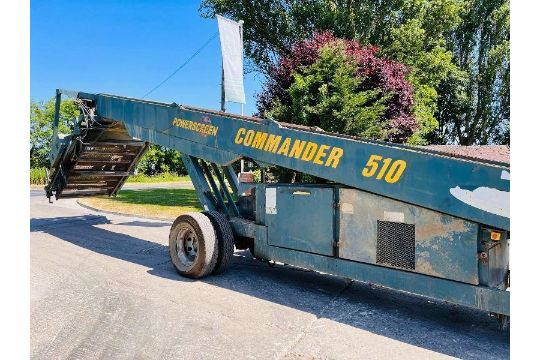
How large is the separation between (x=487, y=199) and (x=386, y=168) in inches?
39.6

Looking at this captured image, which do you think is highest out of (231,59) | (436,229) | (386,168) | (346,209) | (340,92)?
(231,59)

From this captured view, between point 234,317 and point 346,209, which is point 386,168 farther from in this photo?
point 234,317

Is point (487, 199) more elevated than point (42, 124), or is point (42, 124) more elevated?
point (42, 124)

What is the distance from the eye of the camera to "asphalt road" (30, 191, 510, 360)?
3832 millimetres

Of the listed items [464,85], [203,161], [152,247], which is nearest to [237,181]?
[203,161]

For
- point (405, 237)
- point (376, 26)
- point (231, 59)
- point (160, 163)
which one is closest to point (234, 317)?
point (405, 237)

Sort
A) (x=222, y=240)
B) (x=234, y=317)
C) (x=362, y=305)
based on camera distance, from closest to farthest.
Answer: (x=234, y=317) < (x=362, y=305) < (x=222, y=240)

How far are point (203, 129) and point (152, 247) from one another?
2.99 m

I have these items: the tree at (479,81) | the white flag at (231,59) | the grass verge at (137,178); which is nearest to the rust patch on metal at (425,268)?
the white flag at (231,59)

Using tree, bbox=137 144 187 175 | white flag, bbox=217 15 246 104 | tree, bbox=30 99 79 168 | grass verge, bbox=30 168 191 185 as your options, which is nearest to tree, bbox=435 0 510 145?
white flag, bbox=217 15 246 104

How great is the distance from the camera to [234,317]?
459 cm

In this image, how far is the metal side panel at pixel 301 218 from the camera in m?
5.04

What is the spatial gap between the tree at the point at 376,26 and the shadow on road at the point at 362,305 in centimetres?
1459

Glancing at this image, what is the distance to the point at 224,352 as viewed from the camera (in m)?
3.76
